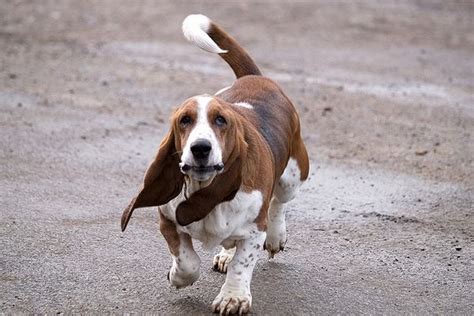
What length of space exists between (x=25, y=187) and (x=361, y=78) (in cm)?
555

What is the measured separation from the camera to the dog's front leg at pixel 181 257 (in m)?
4.98

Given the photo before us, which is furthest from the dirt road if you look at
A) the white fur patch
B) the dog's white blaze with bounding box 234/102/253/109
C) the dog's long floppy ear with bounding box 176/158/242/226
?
the dog's white blaze with bounding box 234/102/253/109

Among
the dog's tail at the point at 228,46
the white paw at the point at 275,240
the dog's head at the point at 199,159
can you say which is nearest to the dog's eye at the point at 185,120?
the dog's head at the point at 199,159

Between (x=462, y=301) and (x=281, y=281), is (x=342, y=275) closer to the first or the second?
(x=281, y=281)

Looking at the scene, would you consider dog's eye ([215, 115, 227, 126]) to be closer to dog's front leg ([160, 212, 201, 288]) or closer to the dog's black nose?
the dog's black nose

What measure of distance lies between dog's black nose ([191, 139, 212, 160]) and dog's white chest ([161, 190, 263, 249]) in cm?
49

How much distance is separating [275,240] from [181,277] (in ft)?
3.13

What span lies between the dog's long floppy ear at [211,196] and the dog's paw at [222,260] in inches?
34.2

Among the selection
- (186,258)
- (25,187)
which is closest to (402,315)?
(186,258)

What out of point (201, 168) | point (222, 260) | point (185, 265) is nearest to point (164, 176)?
point (201, 168)

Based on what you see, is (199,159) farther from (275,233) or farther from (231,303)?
(275,233)

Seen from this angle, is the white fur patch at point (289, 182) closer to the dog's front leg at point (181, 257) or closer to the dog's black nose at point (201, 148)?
the dog's front leg at point (181, 257)

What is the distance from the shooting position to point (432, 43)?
46.0 ft

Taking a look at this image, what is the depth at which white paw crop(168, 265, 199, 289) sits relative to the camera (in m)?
5.00
